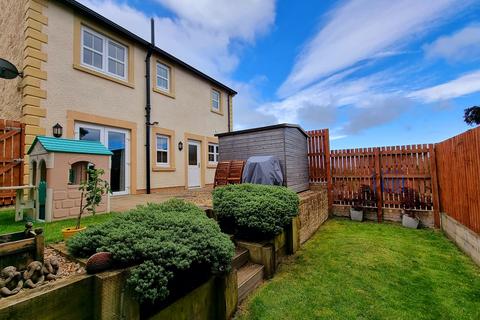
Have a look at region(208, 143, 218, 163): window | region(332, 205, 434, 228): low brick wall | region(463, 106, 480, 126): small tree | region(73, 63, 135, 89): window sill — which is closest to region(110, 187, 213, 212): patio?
region(208, 143, 218, 163): window

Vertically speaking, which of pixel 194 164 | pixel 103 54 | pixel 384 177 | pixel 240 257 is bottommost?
pixel 240 257

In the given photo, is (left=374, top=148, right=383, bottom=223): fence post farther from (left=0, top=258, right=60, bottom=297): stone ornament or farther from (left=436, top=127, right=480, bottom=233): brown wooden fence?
(left=0, top=258, right=60, bottom=297): stone ornament

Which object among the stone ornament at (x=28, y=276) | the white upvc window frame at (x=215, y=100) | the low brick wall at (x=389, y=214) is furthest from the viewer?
the white upvc window frame at (x=215, y=100)

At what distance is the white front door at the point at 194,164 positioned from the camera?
10109mm

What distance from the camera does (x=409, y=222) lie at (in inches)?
243

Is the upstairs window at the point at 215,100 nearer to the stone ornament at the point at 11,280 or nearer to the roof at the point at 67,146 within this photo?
the roof at the point at 67,146

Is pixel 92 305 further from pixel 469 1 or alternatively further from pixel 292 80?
pixel 292 80

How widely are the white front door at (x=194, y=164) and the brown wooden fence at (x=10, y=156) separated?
558cm

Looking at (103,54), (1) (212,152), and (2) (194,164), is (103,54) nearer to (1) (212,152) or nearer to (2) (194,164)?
(2) (194,164)

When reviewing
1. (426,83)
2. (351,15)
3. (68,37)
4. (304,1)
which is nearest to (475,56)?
(426,83)

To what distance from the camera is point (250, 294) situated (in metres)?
2.88

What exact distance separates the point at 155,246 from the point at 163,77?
8.84 metres

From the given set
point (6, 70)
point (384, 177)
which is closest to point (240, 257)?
point (384, 177)

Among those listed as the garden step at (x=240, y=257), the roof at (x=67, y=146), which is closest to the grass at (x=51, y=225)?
the roof at (x=67, y=146)
